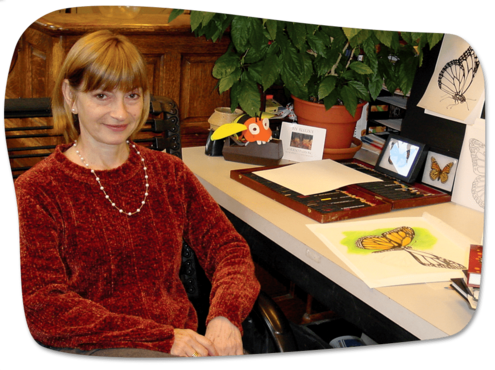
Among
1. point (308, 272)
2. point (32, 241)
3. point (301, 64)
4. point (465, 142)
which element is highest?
point (301, 64)

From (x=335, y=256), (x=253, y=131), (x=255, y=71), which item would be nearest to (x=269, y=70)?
(x=255, y=71)

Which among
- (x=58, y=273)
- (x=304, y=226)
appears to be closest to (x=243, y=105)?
(x=304, y=226)

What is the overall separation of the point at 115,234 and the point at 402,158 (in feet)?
2.46

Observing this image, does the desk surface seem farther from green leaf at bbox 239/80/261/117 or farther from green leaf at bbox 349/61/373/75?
green leaf at bbox 349/61/373/75

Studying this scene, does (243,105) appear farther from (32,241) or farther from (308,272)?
(32,241)

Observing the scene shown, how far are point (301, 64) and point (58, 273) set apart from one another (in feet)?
2.22

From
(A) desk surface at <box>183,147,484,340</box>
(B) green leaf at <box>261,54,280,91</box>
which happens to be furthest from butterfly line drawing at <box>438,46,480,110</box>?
(B) green leaf at <box>261,54,280,91</box>

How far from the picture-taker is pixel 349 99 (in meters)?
1.23

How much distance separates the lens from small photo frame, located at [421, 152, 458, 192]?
1.15 metres

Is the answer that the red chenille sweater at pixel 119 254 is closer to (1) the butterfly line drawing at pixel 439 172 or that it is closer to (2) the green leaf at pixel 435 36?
(2) the green leaf at pixel 435 36

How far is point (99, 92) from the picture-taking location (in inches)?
24.0

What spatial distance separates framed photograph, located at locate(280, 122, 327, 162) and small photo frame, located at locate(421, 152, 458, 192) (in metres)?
0.26

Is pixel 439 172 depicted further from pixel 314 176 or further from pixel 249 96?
pixel 249 96

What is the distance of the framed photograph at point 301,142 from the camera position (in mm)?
1255
